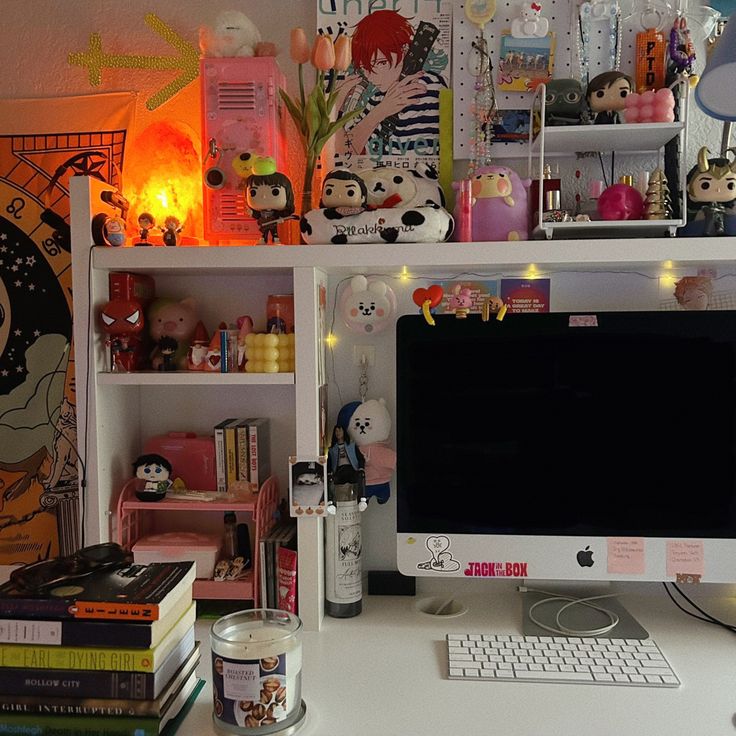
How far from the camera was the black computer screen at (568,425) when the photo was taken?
51.2 inches

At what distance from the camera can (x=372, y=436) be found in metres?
1.50

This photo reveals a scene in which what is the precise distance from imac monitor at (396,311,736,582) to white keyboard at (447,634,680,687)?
113 millimetres

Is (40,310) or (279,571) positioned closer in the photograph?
(279,571)

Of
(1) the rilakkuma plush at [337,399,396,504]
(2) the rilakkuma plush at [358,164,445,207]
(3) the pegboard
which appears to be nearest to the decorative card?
(3) the pegboard

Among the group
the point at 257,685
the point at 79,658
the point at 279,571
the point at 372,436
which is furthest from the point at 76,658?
the point at 372,436

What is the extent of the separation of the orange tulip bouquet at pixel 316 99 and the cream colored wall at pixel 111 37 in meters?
0.10

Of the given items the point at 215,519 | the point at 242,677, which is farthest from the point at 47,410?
the point at 242,677

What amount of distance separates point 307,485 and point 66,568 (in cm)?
44

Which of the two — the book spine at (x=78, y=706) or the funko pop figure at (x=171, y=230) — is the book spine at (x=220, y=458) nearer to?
the funko pop figure at (x=171, y=230)

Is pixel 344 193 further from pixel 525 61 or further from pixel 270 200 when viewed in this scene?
pixel 525 61

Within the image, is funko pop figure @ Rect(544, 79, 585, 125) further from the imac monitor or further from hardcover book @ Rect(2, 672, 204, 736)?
hardcover book @ Rect(2, 672, 204, 736)

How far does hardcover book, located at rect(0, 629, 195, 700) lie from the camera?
99 cm

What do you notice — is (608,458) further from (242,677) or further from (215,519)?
(215,519)

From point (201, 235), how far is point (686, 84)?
1.00 metres
